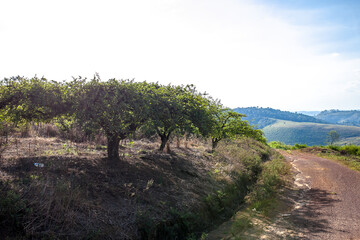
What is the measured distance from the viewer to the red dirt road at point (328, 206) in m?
7.30

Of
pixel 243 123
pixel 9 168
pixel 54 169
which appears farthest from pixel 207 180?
pixel 243 123

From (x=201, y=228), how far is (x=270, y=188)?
5.81m

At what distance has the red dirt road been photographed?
730cm

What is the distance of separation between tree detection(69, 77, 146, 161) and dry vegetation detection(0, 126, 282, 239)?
1712 mm

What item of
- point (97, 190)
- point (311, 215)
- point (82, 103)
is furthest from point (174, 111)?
point (311, 215)

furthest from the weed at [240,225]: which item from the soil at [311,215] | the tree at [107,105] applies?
the tree at [107,105]

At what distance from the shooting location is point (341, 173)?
15.6 m

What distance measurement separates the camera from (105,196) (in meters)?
7.00

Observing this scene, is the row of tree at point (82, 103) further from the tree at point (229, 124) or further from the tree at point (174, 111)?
the tree at point (229, 124)

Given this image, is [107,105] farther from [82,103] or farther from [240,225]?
[240,225]

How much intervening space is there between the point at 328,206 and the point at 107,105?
31.4 ft

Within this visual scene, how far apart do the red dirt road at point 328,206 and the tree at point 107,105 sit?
22.5ft

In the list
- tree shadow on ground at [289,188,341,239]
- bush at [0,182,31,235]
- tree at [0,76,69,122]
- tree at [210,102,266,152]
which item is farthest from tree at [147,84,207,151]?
tree at [210,102,266,152]

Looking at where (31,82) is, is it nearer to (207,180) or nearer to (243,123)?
(207,180)
